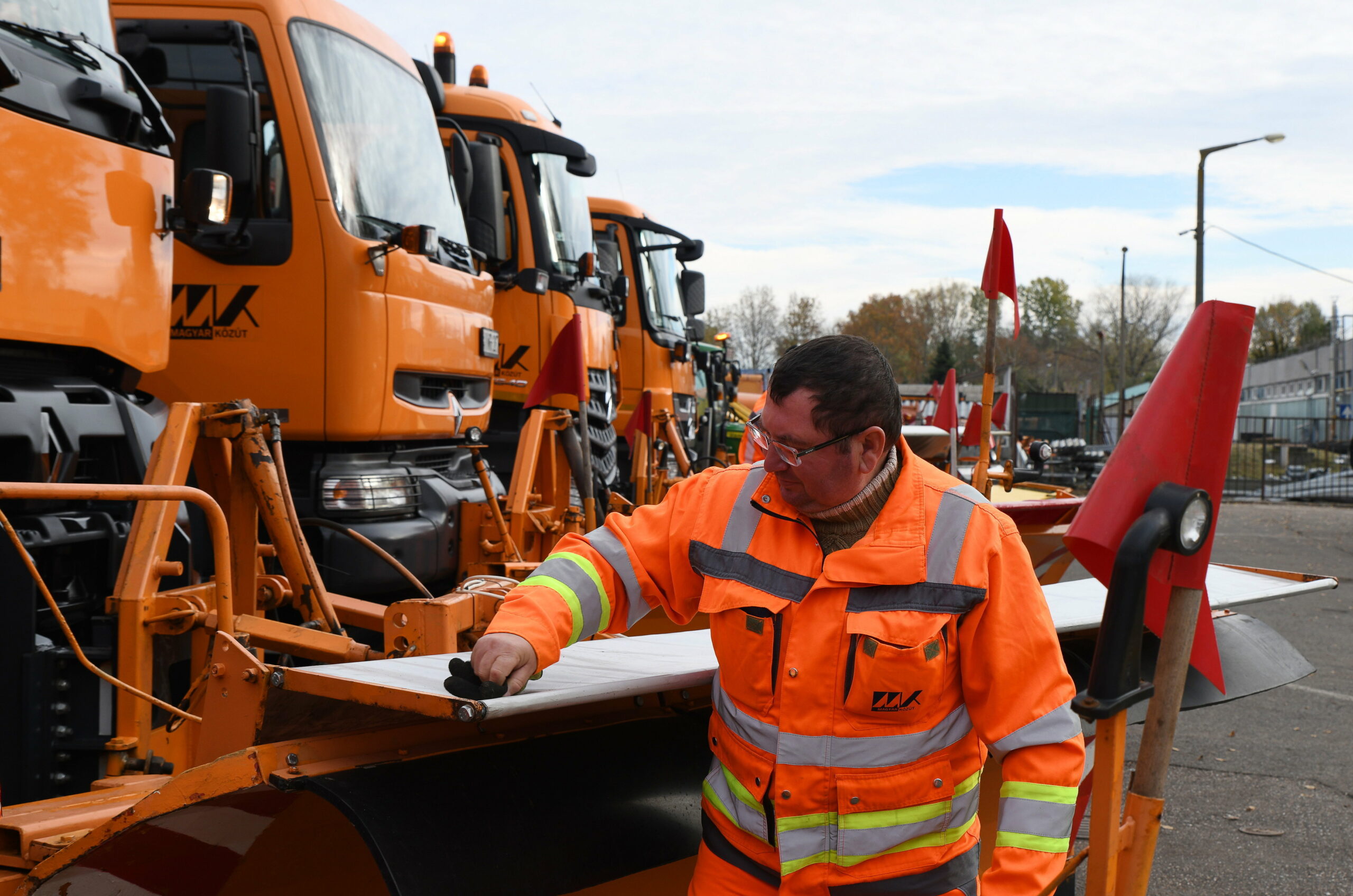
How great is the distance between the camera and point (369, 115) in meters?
5.34

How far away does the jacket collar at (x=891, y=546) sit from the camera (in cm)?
194

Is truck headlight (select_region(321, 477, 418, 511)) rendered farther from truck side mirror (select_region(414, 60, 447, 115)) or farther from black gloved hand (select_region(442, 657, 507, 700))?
black gloved hand (select_region(442, 657, 507, 700))

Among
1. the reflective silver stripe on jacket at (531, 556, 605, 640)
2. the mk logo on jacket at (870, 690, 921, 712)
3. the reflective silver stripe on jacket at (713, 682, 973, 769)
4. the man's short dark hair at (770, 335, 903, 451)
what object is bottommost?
the reflective silver stripe on jacket at (713, 682, 973, 769)


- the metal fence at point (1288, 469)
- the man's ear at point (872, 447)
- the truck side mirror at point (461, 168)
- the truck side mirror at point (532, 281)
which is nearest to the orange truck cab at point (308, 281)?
the truck side mirror at point (461, 168)

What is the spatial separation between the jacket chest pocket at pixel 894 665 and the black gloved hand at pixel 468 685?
0.58 metres

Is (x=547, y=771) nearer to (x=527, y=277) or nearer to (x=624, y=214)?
(x=527, y=277)

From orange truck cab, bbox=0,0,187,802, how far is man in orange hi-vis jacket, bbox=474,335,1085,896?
1.34 meters

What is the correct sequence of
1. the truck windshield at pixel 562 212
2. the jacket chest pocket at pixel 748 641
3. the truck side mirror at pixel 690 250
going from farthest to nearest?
the truck side mirror at pixel 690 250, the truck windshield at pixel 562 212, the jacket chest pocket at pixel 748 641

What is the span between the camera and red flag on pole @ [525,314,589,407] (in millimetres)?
6355

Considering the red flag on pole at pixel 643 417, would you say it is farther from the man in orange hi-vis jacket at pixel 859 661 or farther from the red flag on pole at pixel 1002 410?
the red flag on pole at pixel 1002 410

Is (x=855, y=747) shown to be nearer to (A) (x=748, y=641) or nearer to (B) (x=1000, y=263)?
(A) (x=748, y=641)

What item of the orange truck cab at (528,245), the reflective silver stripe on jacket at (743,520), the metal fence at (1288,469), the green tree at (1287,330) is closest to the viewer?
the reflective silver stripe on jacket at (743,520)

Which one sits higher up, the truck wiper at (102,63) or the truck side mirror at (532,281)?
the truck wiper at (102,63)

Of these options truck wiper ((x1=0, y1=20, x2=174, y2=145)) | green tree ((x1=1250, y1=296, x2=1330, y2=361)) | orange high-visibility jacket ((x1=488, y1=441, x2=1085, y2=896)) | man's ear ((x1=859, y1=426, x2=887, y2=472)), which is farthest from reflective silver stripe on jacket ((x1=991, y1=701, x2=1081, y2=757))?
green tree ((x1=1250, y1=296, x2=1330, y2=361))
